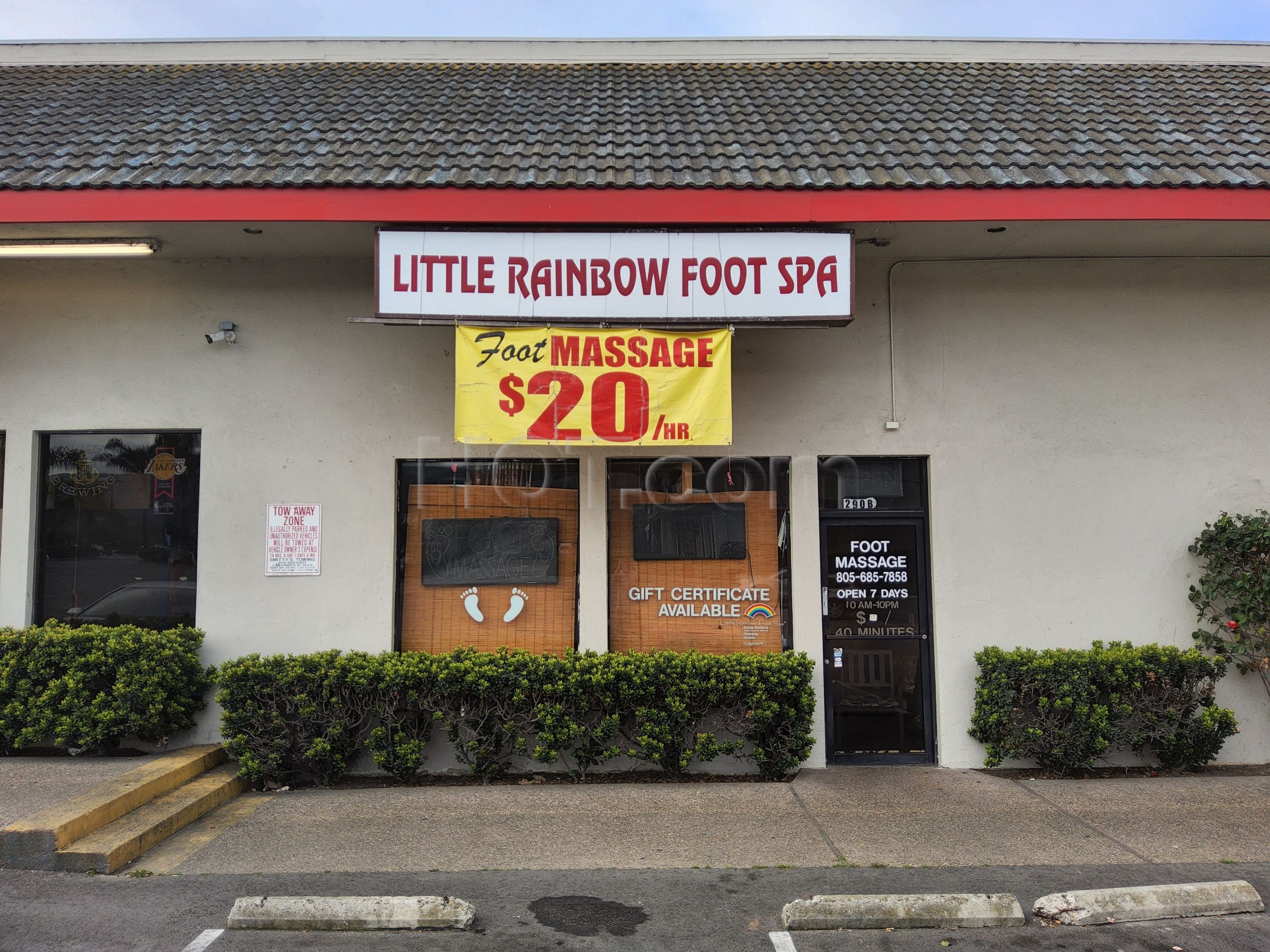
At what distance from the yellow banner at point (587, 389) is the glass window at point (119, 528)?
110 inches

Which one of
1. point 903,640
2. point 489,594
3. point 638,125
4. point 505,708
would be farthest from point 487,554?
point 638,125

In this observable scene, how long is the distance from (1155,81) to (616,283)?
682 cm

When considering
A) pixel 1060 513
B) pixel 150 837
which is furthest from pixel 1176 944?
pixel 150 837

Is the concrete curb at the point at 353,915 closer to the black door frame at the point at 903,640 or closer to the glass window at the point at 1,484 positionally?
the black door frame at the point at 903,640

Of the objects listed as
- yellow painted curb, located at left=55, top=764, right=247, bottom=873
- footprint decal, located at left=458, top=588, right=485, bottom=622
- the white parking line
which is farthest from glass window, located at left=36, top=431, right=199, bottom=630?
the white parking line

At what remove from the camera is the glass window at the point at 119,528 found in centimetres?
768

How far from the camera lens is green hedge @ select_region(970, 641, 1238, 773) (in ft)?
23.1

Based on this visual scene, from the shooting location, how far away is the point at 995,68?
9.93 meters

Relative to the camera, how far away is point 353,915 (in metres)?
4.50

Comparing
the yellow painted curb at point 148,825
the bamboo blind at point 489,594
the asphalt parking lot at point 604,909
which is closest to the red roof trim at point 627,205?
the bamboo blind at point 489,594

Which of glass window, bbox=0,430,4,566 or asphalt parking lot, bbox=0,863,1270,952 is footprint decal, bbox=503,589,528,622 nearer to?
asphalt parking lot, bbox=0,863,1270,952

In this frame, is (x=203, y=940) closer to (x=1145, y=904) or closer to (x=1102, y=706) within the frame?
(x=1145, y=904)

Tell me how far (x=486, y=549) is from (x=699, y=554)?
6.12 ft

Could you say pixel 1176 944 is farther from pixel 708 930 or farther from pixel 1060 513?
pixel 1060 513
